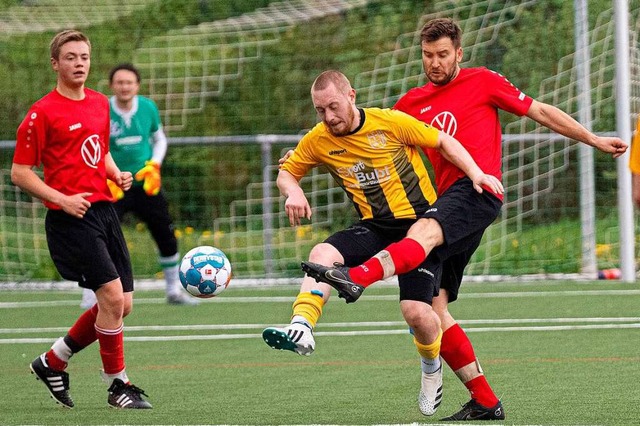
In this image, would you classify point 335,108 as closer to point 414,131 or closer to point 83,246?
point 414,131

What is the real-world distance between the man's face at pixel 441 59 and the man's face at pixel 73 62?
181cm

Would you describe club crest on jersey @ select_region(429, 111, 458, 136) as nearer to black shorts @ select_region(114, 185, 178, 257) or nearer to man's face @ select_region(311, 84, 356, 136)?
man's face @ select_region(311, 84, 356, 136)

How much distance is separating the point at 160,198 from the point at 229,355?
123 inches

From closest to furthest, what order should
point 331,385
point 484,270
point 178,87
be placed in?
point 331,385 < point 484,270 < point 178,87

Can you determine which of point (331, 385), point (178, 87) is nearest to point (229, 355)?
point (331, 385)

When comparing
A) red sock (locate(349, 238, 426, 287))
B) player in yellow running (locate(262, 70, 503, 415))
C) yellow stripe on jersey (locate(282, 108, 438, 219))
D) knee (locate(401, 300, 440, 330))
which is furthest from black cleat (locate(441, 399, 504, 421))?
yellow stripe on jersey (locate(282, 108, 438, 219))

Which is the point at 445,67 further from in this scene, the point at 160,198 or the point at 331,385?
the point at 160,198

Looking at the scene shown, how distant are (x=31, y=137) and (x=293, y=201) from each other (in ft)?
5.10

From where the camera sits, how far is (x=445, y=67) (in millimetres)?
6629

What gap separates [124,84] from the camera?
11.5m

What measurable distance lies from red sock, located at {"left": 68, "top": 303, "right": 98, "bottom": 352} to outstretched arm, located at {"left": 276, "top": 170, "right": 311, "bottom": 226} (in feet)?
4.65

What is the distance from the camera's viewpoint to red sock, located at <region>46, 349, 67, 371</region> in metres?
7.36

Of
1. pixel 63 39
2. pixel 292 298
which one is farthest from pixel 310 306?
pixel 292 298

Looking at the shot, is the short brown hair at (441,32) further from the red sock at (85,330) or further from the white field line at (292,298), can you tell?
the white field line at (292,298)
